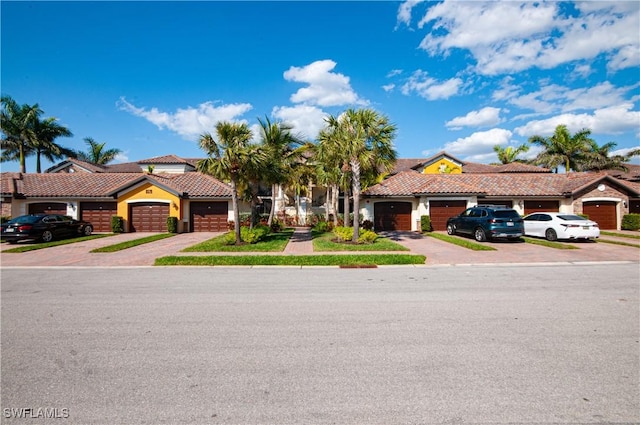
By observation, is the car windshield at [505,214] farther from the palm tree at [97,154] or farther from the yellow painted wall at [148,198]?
the palm tree at [97,154]

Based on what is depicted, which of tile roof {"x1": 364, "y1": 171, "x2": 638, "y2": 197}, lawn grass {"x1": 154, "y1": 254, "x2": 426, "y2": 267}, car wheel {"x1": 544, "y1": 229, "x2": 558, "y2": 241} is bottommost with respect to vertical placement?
lawn grass {"x1": 154, "y1": 254, "x2": 426, "y2": 267}

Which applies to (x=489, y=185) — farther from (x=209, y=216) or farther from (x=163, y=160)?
(x=163, y=160)

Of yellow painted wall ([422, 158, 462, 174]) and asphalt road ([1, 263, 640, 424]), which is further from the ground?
yellow painted wall ([422, 158, 462, 174])

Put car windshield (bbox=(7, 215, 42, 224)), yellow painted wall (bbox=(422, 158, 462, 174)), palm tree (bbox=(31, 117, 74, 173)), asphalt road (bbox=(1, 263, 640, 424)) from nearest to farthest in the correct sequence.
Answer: asphalt road (bbox=(1, 263, 640, 424))
car windshield (bbox=(7, 215, 42, 224))
palm tree (bbox=(31, 117, 74, 173))
yellow painted wall (bbox=(422, 158, 462, 174))

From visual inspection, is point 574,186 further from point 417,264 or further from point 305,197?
point 305,197

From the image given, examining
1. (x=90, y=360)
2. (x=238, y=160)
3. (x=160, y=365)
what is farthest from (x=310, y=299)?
(x=238, y=160)

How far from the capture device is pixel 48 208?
2272 cm

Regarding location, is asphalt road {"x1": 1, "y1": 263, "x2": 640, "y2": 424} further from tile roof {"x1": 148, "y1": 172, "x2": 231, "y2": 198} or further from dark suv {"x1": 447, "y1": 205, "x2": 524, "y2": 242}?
tile roof {"x1": 148, "y1": 172, "x2": 231, "y2": 198}

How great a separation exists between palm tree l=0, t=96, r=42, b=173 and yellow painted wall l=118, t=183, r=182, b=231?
79.2 ft

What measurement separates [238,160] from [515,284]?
11761mm

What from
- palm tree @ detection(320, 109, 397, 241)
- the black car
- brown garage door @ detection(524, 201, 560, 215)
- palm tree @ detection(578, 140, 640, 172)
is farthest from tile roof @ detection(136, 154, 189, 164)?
palm tree @ detection(578, 140, 640, 172)

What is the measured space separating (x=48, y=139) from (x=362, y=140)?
137 ft

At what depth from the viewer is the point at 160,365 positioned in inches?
149

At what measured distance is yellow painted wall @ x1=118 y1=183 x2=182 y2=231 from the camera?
22250 mm
